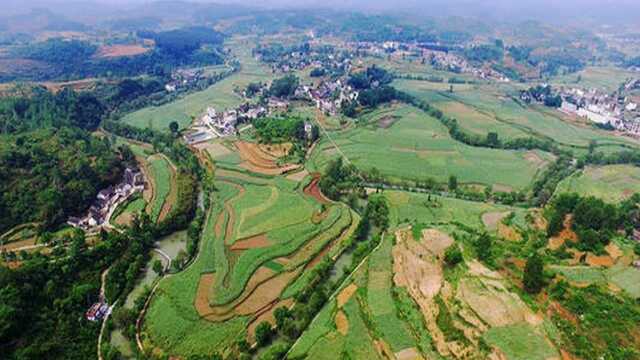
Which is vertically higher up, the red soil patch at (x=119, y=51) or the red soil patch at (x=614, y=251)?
the red soil patch at (x=119, y=51)

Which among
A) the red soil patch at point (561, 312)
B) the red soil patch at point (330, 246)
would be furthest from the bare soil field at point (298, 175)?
Result: the red soil patch at point (561, 312)

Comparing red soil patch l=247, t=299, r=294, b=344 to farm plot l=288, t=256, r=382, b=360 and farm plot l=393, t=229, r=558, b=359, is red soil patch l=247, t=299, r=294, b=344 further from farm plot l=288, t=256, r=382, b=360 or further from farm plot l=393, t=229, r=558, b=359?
farm plot l=393, t=229, r=558, b=359

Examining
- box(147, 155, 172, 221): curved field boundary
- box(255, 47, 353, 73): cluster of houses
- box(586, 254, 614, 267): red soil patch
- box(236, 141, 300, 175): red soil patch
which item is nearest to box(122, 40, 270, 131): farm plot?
box(255, 47, 353, 73): cluster of houses

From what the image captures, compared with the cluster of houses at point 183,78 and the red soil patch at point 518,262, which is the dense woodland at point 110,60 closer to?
the cluster of houses at point 183,78

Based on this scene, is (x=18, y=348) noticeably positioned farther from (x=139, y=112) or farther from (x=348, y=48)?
(x=348, y=48)

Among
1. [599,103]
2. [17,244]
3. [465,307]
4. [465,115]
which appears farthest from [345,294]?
[599,103]
